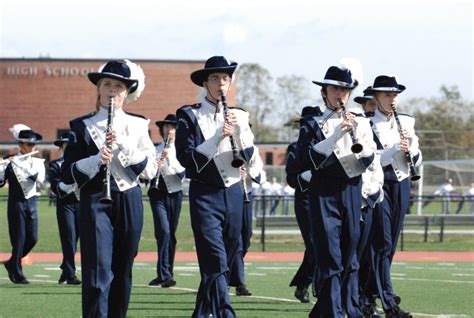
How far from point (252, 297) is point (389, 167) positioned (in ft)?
10.9

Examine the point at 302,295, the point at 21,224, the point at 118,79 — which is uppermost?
the point at 118,79

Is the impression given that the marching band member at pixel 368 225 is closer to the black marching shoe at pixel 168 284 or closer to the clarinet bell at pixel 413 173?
the clarinet bell at pixel 413 173

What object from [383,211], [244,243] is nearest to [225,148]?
[383,211]

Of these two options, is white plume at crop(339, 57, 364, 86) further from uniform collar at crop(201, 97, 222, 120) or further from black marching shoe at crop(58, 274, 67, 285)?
black marching shoe at crop(58, 274, 67, 285)

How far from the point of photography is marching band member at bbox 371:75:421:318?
12656mm

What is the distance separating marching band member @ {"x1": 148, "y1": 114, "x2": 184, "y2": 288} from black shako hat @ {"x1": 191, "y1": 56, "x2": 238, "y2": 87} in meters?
6.69

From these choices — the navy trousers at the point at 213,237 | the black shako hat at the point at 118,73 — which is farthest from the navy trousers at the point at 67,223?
the black shako hat at the point at 118,73

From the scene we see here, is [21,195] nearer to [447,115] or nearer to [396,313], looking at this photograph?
[396,313]

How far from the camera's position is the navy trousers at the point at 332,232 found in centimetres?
1038

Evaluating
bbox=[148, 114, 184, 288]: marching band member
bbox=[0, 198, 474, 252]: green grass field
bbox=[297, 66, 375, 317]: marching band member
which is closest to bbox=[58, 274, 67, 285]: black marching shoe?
bbox=[148, 114, 184, 288]: marching band member

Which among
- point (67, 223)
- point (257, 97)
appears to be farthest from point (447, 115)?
point (67, 223)

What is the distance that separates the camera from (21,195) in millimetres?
18281

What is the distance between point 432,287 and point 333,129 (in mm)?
7069

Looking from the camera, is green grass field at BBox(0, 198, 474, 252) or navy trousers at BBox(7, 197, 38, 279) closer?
navy trousers at BBox(7, 197, 38, 279)
